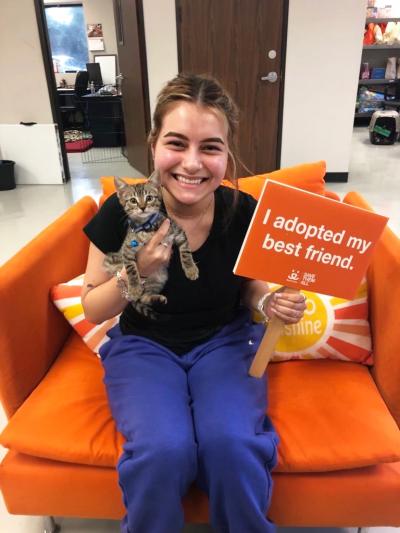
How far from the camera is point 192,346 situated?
1.17 m

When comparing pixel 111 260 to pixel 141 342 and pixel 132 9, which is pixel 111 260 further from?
pixel 132 9

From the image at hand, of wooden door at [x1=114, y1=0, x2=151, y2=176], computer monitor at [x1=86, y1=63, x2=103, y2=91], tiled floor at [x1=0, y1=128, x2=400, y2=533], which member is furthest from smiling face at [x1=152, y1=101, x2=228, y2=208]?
computer monitor at [x1=86, y1=63, x2=103, y2=91]

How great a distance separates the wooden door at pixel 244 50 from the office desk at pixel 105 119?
7.86ft

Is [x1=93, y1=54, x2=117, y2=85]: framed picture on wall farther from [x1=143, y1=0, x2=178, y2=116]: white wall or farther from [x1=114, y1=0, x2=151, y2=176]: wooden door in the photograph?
[x1=143, y1=0, x2=178, y2=116]: white wall

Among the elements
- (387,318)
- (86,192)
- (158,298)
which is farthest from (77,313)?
(86,192)

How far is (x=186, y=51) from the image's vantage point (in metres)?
4.14

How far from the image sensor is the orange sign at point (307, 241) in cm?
91

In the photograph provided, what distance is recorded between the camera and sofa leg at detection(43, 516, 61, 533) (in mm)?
1236

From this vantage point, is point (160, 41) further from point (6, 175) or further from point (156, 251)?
point (156, 251)

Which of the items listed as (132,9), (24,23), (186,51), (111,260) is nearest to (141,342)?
(111,260)

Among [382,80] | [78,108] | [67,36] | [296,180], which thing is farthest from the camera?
[67,36]

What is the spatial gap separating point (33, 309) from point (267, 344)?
0.70m

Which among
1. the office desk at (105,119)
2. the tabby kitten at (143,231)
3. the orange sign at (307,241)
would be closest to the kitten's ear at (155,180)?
the tabby kitten at (143,231)

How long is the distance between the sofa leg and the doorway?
373cm
